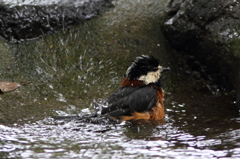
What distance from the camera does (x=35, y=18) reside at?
7.54 metres

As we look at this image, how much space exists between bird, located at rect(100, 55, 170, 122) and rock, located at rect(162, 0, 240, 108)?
1.21 meters

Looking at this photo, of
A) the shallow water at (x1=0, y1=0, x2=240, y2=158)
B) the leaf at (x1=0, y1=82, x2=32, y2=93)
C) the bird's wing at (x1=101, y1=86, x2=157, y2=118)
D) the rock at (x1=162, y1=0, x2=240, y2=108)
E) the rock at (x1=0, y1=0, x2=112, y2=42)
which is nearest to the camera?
A: the shallow water at (x1=0, y1=0, x2=240, y2=158)

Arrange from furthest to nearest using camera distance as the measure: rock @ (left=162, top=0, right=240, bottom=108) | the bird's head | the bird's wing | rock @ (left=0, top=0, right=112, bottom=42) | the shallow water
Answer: rock @ (left=0, top=0, right=112, bottom=42), rock @ (left=162, top=0, right=240, bottom=108), the bird's head, the bird's wing, the shallow water

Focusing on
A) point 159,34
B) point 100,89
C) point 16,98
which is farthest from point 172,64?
point 16,98

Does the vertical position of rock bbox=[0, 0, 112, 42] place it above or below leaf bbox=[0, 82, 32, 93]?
above

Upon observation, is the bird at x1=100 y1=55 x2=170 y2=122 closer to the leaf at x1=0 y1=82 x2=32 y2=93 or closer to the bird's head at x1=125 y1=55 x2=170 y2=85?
the bird's head at x1=125 y1=55 x2=170 y2=85

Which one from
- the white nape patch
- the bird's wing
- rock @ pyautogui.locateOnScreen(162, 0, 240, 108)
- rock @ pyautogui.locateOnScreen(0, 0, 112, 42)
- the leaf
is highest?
rock @ pyautogui.locateOnScreen(0, 0, 112, 42)

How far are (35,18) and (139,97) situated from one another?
3.46 meters

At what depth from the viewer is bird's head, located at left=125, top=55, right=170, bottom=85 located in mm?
5543

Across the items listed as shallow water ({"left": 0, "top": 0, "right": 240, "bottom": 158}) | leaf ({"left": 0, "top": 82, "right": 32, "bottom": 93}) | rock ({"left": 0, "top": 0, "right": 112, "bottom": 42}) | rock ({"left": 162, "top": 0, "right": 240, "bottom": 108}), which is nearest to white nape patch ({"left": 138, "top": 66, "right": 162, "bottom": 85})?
shallow water ({"left": 0, "top": 0, "right": 240, "bottom": 158})

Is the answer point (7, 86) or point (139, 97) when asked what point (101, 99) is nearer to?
point (139, 97)

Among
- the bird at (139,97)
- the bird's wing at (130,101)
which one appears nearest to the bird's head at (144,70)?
the bird at (139,97)

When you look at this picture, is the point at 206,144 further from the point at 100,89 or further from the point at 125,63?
the point at 125,63

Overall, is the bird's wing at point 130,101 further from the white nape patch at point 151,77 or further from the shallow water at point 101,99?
the shallow water at point 101,99
